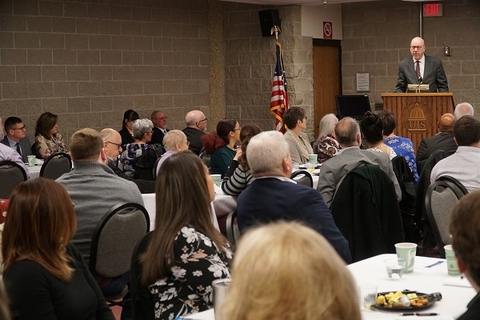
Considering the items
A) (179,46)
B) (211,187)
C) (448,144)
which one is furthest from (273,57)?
(211,187)

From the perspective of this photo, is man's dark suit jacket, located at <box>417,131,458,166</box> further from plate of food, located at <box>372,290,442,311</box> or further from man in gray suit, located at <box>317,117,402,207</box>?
plate of food, located at <box>372,290,442,311</box>

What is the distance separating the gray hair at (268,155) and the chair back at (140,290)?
1108 millimetres

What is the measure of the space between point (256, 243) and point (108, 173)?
3370 millimetres

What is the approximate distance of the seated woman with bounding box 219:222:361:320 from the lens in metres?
1.33

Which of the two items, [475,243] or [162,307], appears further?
[162,307]

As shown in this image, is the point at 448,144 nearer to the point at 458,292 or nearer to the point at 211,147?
the point at 211,147

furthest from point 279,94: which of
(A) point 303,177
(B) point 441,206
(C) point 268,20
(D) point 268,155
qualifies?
(D) point 268,155

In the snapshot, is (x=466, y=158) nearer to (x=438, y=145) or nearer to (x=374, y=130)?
(x=374, y=130)

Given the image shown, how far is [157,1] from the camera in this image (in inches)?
470

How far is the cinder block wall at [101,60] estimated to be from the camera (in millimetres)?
10289

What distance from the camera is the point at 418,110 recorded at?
997cm

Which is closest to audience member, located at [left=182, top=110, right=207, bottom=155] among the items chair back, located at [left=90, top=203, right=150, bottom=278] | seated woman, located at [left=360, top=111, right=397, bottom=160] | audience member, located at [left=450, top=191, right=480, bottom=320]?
seated woman, located at [left=360, top=111, right=397, bottom=160]

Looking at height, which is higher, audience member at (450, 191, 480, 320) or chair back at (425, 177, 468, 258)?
audience member at (450, 191, 480, 320)

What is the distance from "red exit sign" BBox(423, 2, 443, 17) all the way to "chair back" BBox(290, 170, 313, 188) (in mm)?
7009
